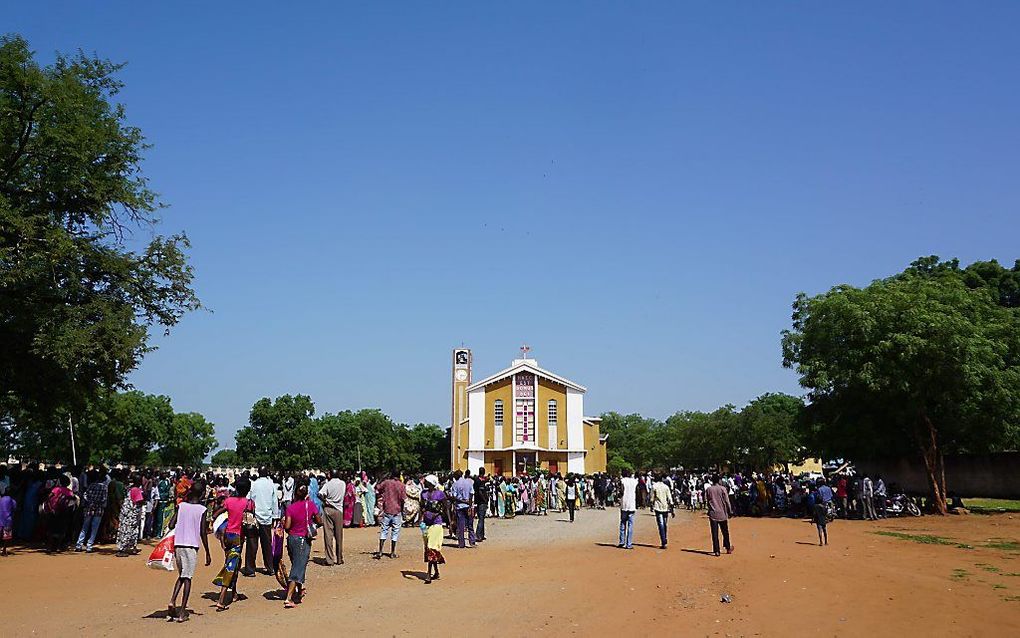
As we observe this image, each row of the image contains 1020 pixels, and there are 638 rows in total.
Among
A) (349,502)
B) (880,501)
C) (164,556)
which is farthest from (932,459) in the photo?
(164,556)

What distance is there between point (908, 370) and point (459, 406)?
142 ft

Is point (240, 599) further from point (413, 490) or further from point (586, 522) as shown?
point (586, 522)

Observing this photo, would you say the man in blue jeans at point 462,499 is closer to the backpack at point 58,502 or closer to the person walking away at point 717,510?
the person walking away at point 717,510

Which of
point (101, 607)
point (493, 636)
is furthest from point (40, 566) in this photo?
point (493, 636)

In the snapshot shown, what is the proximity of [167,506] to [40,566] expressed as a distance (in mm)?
4592

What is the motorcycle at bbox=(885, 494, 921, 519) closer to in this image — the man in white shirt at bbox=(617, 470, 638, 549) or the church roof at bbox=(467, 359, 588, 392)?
the man in white shirt at bbox=(617, 470, 638, 549)

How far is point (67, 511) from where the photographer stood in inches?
Result: 647

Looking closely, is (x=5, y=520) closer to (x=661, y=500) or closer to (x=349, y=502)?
(x=349, y=502)

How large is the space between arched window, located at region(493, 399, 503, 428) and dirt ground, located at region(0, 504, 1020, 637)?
44758 millimetres

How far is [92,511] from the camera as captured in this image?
16656 millimetres

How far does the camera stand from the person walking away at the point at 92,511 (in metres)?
16.5

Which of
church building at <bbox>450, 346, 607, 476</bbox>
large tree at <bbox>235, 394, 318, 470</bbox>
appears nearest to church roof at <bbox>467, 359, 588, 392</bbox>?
church building at <bbox>450, 346, 607, 476</bbox>

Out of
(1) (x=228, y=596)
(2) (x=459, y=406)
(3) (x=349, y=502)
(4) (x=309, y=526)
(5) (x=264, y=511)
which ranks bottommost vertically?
(1) (x=228, y=596)

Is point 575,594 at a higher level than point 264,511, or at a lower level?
lower
